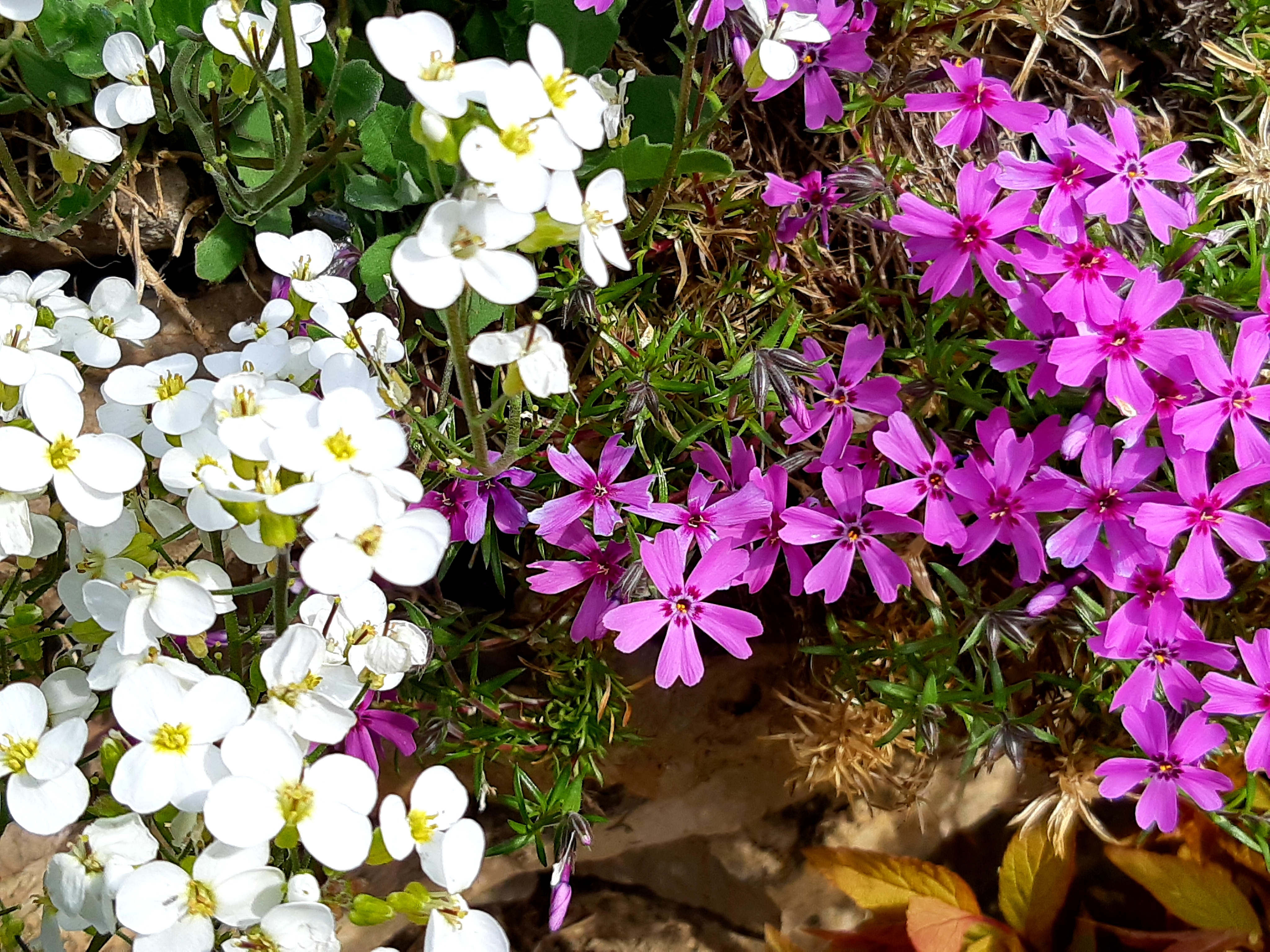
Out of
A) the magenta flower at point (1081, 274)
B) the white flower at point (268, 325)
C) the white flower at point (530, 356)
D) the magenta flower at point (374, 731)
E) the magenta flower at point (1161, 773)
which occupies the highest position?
the white flower at point (530, 356)

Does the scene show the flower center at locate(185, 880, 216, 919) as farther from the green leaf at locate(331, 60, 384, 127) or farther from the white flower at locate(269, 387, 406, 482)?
the green leaf at locate(331, 60, 384, 127)

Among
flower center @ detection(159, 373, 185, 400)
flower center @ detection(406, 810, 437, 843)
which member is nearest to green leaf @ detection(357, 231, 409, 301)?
flower center @ detection(159, 373, 185, 400)

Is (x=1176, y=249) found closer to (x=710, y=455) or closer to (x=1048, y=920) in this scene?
(x=710, y=455)

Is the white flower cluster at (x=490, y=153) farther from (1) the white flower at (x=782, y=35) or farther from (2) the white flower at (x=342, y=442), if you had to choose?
(1) the white flower at (x=782, y=35)

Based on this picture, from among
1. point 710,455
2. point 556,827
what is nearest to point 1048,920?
point 556,827

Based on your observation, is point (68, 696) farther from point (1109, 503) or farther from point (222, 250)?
point (1109, 503)

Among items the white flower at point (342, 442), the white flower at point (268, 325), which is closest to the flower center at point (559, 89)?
the white flower at point (342, 442)
